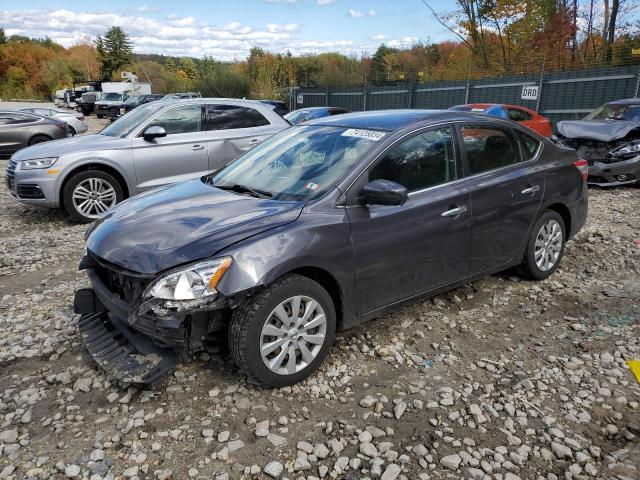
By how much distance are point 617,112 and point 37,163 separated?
10.2 m

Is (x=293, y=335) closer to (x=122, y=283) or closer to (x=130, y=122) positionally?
(x=122, y=283)

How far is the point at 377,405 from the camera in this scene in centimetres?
291

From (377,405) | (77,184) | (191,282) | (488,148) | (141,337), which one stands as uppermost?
(488,148)

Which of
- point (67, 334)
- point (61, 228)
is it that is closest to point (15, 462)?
point (67, 334)

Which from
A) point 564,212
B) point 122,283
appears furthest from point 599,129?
point 122,283

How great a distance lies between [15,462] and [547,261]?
14.4 ft

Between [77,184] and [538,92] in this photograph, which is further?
[538,92]

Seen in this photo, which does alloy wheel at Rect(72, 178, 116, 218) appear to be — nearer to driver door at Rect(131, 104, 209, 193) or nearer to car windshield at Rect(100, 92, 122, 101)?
driver door at Rect(131, 104, 209, 193)

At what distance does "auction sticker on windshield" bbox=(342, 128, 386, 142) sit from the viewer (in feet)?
11.5

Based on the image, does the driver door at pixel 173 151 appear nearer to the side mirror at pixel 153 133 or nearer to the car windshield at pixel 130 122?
the side mirror at pixel 153 133

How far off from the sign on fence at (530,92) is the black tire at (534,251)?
14.8 m

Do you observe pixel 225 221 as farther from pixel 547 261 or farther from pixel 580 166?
pixel 580 166

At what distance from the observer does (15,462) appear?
247cm

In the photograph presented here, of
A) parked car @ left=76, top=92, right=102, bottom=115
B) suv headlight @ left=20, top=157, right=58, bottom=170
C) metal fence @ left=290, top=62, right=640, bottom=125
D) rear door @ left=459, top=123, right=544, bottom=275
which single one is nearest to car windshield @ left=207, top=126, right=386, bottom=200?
rear door @ left=459, top=123, right=544, bottom=275
